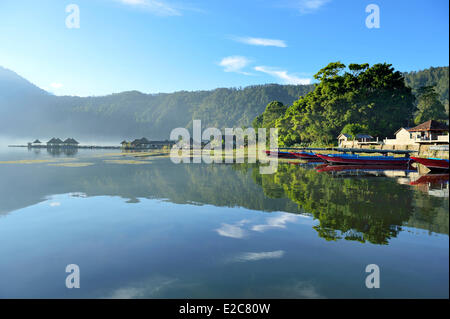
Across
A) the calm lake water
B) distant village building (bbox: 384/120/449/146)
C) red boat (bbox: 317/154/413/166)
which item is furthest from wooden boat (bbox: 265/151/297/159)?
the calm lake water

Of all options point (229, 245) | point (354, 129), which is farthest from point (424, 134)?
point (229, 245)

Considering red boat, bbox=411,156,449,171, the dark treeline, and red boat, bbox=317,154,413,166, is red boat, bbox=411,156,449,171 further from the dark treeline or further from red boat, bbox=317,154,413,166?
the dark treeline

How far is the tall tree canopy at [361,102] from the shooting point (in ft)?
185

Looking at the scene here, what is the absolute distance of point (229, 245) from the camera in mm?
9156

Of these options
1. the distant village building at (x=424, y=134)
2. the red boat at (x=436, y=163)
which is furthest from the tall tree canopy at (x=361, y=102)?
the red boat at (x=436, y=163)

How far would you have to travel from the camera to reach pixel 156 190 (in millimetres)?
20391

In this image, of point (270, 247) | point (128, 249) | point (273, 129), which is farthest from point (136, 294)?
point (273, 129)

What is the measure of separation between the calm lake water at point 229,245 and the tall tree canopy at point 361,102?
44650 millimetres

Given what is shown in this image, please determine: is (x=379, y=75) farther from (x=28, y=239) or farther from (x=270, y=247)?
(x=28, y=239)

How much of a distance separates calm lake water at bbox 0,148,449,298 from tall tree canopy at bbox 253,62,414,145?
44650 mm

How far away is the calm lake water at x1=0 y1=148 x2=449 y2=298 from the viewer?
6.55 m
